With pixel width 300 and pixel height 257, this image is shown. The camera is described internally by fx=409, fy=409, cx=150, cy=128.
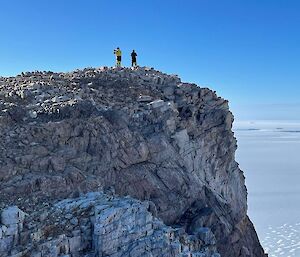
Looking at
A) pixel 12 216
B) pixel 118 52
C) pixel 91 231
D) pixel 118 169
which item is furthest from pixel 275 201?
pixel 12 216

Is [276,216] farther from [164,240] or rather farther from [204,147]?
[164,240]

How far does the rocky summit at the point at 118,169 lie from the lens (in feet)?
44.8

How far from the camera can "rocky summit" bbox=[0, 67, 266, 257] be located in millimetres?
13664

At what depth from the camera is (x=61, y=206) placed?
14359mm

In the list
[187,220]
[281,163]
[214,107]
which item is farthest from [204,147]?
[281,163]

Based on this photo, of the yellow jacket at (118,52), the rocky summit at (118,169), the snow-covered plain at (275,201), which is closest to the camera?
the rocky summit at (118,169)

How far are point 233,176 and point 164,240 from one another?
13271mm

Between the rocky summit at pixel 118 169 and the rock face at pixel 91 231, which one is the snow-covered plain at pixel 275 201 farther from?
the rock face at pixel 91 231

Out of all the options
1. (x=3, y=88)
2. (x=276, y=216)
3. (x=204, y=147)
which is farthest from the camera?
(x=276, y=216)

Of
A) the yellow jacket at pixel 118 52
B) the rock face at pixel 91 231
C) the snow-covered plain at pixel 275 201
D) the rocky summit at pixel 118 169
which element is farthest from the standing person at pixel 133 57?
the snow-covered plain at pixel 275 201

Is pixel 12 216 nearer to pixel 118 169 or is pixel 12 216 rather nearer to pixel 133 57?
pixel 118 169

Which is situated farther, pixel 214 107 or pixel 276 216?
pixel 276 216

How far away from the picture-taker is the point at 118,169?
18531 mm

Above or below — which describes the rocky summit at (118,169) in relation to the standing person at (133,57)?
below
